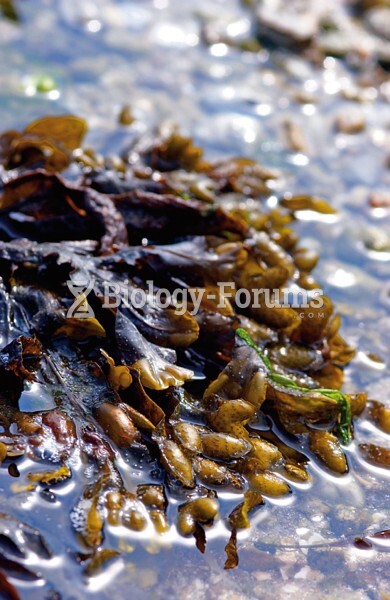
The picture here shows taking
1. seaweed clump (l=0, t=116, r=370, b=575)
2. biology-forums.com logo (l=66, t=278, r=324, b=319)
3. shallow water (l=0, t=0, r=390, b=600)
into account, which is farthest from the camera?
biology-forums.com logo (l=66, t=278, r=324, b=319)

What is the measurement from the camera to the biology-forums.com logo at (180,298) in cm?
194

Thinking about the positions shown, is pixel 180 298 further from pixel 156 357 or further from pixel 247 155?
pixel 247 155

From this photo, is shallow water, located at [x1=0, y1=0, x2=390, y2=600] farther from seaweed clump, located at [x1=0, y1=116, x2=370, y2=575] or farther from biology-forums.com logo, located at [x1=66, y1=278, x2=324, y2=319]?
biology-forums.com logo, located at [x1=66, y1=278, x2=324, y2=319]

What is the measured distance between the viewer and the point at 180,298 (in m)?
2.11

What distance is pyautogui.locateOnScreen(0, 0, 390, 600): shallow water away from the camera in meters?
1.56

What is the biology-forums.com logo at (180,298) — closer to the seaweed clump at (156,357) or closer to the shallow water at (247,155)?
the seaweed clump at (156,357)

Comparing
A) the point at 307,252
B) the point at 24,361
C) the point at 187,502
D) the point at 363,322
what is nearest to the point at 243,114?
the point at 307,252

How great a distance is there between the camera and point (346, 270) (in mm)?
2709

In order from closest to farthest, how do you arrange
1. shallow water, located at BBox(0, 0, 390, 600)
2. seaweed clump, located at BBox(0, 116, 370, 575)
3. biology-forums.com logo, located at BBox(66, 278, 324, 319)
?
1. shallow water, located at BBox(0, 0, 390, 600)
2. seaweed clump, located at BBox(0, 116, 370, 575)
3. biology-forums.com logo, located at BBox(66, 278, 324, 319)

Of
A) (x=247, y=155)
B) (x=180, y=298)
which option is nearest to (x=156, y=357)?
(x=180, y=298)

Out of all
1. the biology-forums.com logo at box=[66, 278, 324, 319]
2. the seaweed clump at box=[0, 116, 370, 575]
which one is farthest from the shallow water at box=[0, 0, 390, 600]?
the biology-forums.com logo at box=[66, 278, 324, 319]

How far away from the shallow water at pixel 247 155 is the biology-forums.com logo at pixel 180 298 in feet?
0.89

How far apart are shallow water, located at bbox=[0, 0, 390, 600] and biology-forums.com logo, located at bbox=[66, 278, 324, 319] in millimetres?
270

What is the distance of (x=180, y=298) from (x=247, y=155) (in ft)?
4.55
